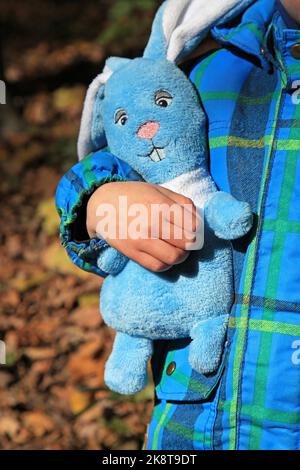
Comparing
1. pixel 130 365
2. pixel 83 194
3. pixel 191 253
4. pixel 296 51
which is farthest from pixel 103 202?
pixel 296 51

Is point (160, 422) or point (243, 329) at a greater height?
point (243, 329)

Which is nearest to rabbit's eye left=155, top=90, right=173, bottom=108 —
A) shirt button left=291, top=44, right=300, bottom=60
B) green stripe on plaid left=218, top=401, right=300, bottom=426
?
shirt button left=291, top=44, right=300, bottom=60

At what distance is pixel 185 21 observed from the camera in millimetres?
1320

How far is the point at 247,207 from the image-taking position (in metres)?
1.13

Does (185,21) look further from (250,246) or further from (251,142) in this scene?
(250,246)

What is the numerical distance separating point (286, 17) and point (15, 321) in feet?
6.62

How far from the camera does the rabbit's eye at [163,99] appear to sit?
47.4 inches

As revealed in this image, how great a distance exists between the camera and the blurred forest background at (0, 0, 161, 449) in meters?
2.33

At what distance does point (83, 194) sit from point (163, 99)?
216 millimetres

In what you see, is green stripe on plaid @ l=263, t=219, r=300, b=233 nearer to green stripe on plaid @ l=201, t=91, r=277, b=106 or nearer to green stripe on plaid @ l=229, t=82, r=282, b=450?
green stripe on plaid @ l=229, t=82, r=282, b=450

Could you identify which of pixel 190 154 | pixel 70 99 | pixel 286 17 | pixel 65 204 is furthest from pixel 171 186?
pixel 70 99

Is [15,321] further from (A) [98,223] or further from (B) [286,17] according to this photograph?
(B) [286,17]
